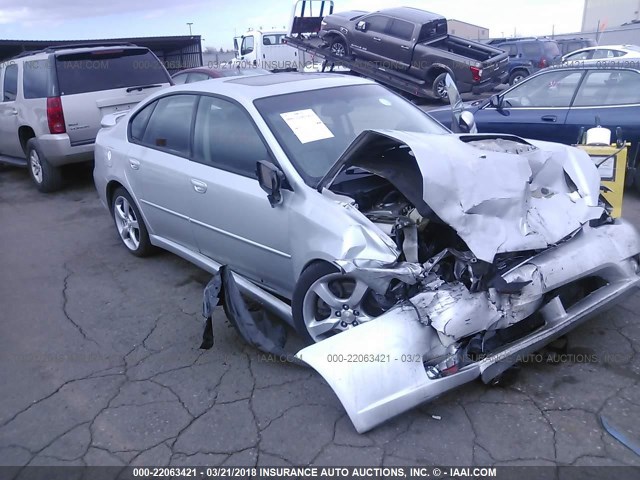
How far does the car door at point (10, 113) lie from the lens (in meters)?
7.91

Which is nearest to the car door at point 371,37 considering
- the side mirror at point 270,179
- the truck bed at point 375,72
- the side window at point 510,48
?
the truck bed at point 375,72

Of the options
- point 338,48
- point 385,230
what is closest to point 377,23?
point 338,48

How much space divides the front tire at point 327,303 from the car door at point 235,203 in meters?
0.27

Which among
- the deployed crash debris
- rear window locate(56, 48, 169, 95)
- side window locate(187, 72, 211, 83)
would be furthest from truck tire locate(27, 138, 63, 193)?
the deployed crash debris

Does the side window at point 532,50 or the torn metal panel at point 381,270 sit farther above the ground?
the side window at point 532,50

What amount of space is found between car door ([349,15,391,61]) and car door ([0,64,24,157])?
343 inches

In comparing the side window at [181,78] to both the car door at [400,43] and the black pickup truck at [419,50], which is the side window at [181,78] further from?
the car door at [400,43]

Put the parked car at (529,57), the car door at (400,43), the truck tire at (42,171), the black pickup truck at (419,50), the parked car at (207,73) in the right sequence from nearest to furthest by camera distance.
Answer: the truck tire at (42,171) < the parked car at (207,73) < the black pickup truck at (419,50) < the car door at (400,43) < the parked car at (529,57)

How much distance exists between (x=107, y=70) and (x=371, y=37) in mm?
8237

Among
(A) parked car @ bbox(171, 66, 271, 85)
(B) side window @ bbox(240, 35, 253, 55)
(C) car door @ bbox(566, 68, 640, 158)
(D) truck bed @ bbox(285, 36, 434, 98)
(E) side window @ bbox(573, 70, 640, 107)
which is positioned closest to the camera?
(C) car door @ bbox(566, 68, 640, 158)

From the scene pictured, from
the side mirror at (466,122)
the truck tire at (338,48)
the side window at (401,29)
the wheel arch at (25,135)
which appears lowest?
the wheel arch at (25,135)

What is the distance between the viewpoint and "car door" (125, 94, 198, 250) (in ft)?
13.7

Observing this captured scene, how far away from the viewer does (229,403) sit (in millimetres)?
3039

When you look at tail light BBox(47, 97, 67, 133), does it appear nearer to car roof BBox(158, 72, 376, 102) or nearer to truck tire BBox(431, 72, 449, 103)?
car roof BBox(158, 72, 376, 102)
